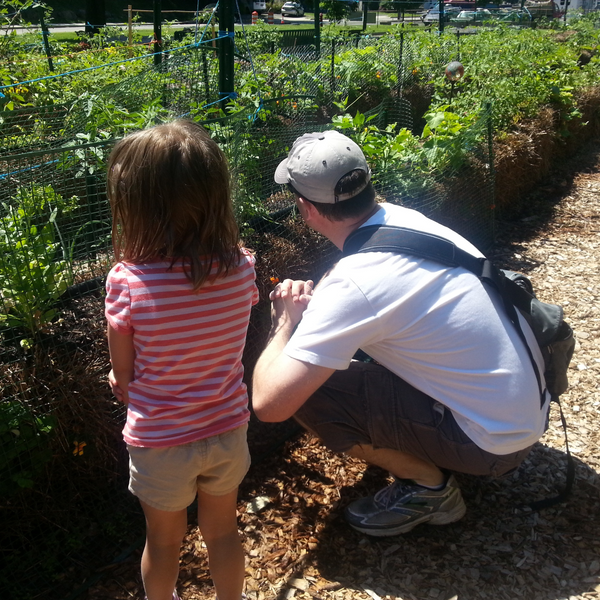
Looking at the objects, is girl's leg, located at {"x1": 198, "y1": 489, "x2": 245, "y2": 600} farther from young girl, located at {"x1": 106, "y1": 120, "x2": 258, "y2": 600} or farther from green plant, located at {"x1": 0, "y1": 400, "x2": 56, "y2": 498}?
green plant, located at {"x1": 0, "y1": 400, "x2": 56, "y2": 498}

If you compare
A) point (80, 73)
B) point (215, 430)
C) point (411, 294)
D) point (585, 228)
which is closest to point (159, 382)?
point (215, 430)

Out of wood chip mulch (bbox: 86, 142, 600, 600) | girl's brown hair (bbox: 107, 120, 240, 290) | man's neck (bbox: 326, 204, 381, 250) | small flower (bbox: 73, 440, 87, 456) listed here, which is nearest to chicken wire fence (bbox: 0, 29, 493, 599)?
small flower (bbox: 73, 440, 87, 456)

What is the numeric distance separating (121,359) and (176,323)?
17 cm

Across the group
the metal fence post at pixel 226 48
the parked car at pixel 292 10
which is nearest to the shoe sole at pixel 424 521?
the metal fence post at pixel 226 48

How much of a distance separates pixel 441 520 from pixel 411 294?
996 mm

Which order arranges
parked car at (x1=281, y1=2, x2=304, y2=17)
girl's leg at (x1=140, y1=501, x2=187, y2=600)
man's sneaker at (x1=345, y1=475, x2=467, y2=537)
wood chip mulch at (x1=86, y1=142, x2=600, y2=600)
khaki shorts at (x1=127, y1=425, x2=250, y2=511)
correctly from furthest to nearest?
parked car at (x1=281, y1=2, x2=304, y2=17)
man's sneaker at (x1=345, y1=475, x2=467, y2=537)
wood chip mulch at (x1=86, y1=142, x2=600, y2=600)
girl's leg at (x1=140, y1=501, x2=187, y2=600)
khaki shorts at (x1=127, y1=425, x2=250, y2=511)

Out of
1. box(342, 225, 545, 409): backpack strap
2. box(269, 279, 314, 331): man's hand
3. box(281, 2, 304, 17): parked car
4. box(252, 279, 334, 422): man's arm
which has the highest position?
box(281, 2, 304, 17): parked car

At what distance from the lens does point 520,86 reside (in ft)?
20.6

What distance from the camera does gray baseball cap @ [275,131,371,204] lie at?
6.43 feet

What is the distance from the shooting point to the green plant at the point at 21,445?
1975 mm

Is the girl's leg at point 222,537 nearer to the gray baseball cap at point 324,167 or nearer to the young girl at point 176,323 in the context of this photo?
the young girl at point 176,323

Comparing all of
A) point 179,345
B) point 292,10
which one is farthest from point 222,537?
point 292,10

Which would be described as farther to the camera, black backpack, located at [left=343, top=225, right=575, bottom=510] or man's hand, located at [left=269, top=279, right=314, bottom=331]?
man's hand, located at [left=269, top=279, right=314, bottom=331]

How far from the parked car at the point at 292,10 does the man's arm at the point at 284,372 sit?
40.4 metres
